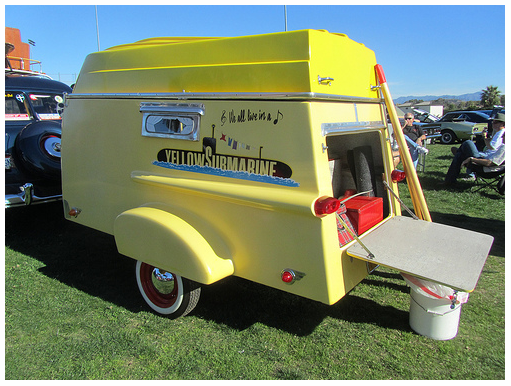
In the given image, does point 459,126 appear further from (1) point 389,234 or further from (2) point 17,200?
(2) point 17,200

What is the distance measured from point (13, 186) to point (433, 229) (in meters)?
4.95

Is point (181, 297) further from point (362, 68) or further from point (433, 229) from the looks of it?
point (362, 68)

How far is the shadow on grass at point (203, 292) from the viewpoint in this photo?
350 centimetres

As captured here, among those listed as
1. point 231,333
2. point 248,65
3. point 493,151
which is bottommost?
point 231,333

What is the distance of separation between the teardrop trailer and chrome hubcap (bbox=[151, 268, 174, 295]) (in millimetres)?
14

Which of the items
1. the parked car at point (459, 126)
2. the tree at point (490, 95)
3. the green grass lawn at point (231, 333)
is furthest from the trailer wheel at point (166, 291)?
the tree at point (490, 95)

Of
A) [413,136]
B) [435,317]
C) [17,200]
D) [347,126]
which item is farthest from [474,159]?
[17,200]

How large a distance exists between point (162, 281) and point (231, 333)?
0.79 metres

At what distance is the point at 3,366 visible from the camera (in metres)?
2.92

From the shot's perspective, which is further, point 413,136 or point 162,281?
point 413,136

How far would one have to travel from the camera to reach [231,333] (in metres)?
3.31

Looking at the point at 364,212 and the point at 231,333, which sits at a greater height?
the point at 364,212

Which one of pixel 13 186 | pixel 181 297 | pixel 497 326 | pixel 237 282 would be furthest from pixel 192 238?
pixel 13 186

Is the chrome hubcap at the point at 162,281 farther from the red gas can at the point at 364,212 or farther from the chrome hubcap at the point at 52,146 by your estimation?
the chrome hubcap at the point at 52,146
